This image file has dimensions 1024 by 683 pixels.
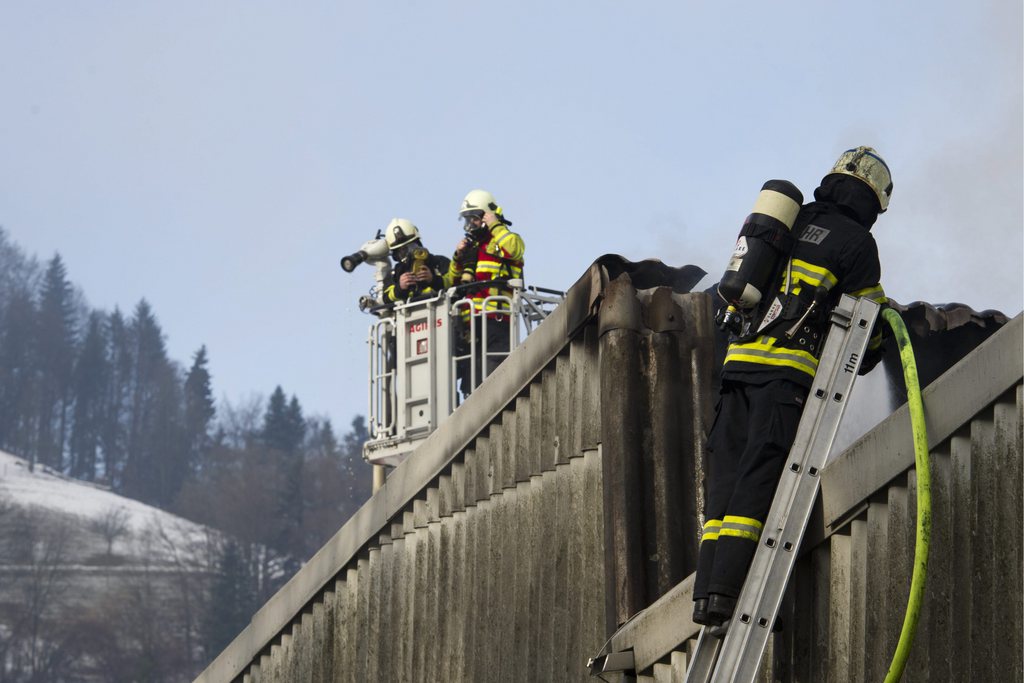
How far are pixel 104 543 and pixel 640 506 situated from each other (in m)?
104

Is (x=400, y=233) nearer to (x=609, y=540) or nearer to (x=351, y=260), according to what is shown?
(x=351, y=260)

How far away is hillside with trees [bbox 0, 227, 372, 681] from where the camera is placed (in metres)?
112

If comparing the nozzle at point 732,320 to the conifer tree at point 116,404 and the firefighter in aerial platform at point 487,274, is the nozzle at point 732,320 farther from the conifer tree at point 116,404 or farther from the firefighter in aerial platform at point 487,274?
the conifer tree at point 116,404

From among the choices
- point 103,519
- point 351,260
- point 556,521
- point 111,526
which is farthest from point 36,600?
point 556,521

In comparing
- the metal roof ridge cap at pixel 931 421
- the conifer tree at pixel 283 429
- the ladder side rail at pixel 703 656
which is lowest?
the ladder side rail at pixel 703 656

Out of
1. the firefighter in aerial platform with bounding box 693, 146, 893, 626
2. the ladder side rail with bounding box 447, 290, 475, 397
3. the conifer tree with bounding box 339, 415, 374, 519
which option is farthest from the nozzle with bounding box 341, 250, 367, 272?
the conifer tree with bounding box 339, 415, 374, 519

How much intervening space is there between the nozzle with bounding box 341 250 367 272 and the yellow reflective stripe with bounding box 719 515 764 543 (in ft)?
35.6

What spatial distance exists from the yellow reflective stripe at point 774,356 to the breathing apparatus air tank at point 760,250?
5.4 inches

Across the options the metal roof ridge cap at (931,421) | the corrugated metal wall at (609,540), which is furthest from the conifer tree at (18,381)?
the metal roof ridge cap at (931,421)

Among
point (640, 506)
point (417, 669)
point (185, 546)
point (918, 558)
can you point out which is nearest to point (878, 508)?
point (918, 558)

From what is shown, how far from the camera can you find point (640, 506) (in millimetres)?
7000

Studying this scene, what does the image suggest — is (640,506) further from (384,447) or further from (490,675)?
(384,447)

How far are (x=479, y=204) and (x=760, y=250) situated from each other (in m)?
9.60

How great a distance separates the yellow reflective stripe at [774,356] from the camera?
5.50 metres
